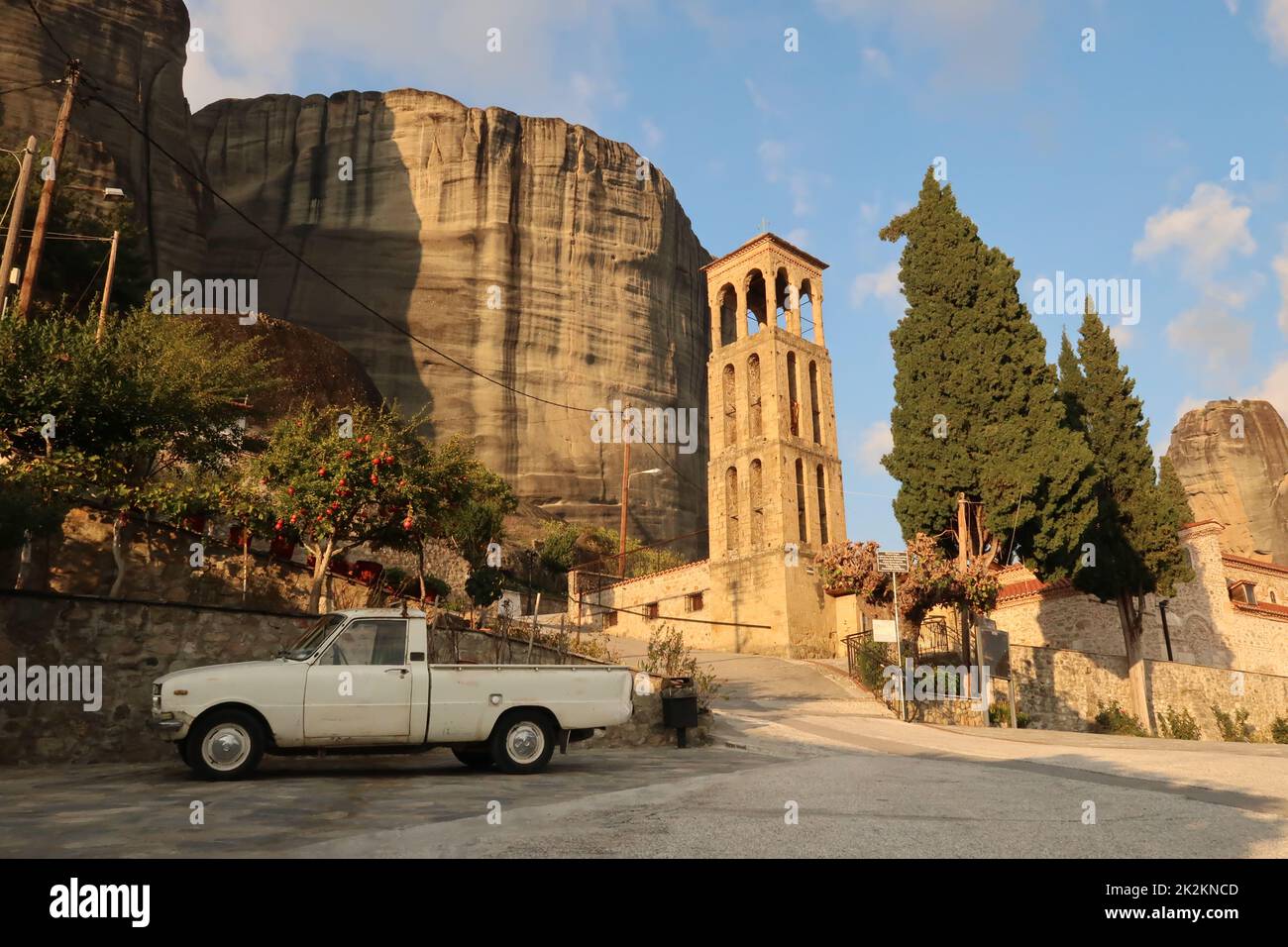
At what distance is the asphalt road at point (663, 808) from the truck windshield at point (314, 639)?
52.3 inches

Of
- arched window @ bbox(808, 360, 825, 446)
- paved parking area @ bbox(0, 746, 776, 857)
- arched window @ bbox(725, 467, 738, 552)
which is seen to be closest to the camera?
paved parking area @ bbox(0, 746, 776, 857)

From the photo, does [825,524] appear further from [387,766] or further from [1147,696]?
[387,766]

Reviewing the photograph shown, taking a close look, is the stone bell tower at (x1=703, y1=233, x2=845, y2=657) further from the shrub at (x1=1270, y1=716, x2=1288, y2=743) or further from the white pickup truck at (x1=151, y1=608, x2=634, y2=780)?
the white pickup truck at (x1=151, y1=608, x2=634, y2=780)

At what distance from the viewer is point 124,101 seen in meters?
49.4

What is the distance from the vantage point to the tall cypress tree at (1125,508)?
27.7 metres

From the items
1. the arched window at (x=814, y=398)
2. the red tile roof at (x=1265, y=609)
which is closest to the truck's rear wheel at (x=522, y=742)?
the arched window at (x=814, y=398)

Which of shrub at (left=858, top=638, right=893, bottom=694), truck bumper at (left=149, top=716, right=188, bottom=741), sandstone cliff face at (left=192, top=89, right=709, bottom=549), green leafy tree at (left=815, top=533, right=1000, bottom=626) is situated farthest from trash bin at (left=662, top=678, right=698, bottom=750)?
sandstone cliff face at (left=192, top=89, right=709, bottom=549)

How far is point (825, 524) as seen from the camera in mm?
39438

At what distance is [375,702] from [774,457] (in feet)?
99.3

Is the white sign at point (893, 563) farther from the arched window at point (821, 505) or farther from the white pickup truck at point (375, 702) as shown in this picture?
the arched window at point (821, 505)

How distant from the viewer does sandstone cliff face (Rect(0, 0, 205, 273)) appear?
4244 cm

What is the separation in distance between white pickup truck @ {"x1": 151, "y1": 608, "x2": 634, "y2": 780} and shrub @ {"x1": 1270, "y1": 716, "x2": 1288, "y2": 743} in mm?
29002

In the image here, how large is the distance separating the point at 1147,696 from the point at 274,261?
191 feet
